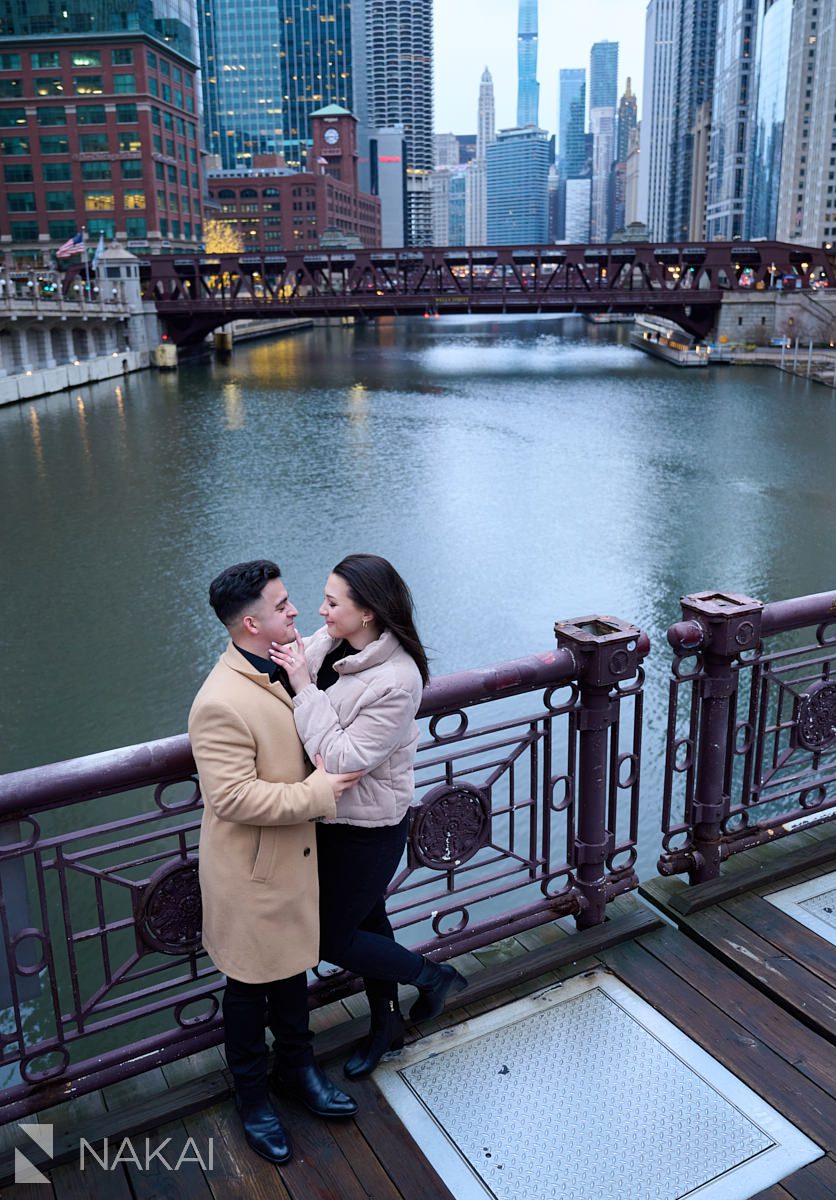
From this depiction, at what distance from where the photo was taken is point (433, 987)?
3908 mm

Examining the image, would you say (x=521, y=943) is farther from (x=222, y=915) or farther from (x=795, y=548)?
(x=795, y=548)

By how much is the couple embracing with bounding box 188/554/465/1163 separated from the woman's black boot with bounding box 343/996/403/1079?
0.20m

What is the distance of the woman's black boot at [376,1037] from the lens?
3.80m

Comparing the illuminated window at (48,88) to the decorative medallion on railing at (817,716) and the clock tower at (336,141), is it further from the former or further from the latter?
the decorative medallion on railing at (817,716)

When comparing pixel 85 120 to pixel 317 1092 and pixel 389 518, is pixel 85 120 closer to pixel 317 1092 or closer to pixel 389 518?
pixel 389 518

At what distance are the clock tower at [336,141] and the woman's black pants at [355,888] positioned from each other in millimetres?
204788

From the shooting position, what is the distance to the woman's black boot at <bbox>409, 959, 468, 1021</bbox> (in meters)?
3.86

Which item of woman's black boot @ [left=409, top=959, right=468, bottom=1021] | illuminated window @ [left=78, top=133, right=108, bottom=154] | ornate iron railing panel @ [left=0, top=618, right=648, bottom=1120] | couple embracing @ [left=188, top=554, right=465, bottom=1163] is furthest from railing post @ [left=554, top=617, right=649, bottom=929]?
illuminated window @ [left=78, top=133, right=108, bottom=154]

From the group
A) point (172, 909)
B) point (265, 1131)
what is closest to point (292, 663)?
point (172, 909)

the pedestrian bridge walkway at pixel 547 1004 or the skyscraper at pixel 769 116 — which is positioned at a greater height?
the skyscraper at pixel 769 116

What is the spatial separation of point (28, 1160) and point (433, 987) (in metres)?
1.50

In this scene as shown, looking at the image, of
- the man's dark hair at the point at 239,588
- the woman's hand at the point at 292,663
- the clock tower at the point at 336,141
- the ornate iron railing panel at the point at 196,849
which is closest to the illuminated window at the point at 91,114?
the clock tower at the point at 336,141

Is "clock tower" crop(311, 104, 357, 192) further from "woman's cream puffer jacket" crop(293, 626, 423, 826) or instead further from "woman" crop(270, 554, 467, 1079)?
"woman's cream puffer jacket" crop(293, 626, 423, 826)

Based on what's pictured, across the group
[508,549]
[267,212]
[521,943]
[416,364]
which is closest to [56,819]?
[521,943]
